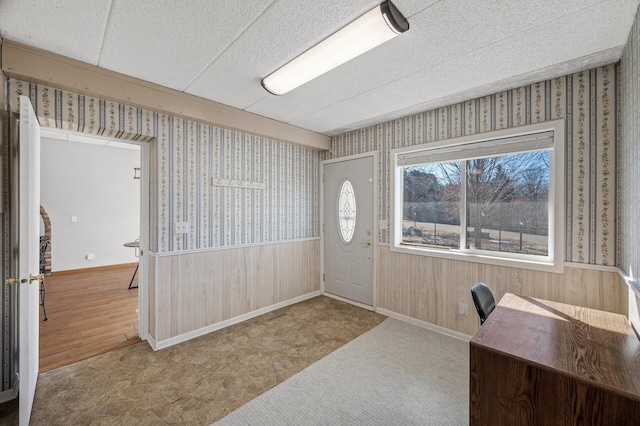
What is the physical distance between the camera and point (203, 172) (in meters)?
3.06

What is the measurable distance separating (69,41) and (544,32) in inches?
125

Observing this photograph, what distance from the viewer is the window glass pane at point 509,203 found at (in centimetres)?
253

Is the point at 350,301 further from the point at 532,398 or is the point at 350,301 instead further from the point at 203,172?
the point at 532,398

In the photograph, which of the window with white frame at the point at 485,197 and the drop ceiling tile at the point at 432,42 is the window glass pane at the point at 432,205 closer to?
the window with white frame at the point at 485,197

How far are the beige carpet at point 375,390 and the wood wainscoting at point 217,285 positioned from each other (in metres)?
1.36

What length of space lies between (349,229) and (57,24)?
3450mm

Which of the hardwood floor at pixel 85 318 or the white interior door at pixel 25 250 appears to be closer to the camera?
the white interior door at pixel 25 250

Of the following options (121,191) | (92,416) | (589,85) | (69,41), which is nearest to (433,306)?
(589,85)

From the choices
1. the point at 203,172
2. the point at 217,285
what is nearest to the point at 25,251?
the point at 203,172

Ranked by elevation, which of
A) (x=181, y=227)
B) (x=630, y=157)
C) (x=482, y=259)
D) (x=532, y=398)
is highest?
(x=630, y=157)

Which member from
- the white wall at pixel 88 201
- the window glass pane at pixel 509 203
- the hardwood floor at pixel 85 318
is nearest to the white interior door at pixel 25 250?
the hardwood floor at pixel 85 318

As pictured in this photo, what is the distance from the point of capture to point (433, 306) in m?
3.11

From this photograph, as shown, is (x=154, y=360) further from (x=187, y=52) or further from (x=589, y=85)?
(x=589, y=85)

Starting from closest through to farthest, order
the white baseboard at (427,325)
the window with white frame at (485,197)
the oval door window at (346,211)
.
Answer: the window with white frame at (485,197) → the white baseboard at (427,325) → the oval door window at (346,211)
